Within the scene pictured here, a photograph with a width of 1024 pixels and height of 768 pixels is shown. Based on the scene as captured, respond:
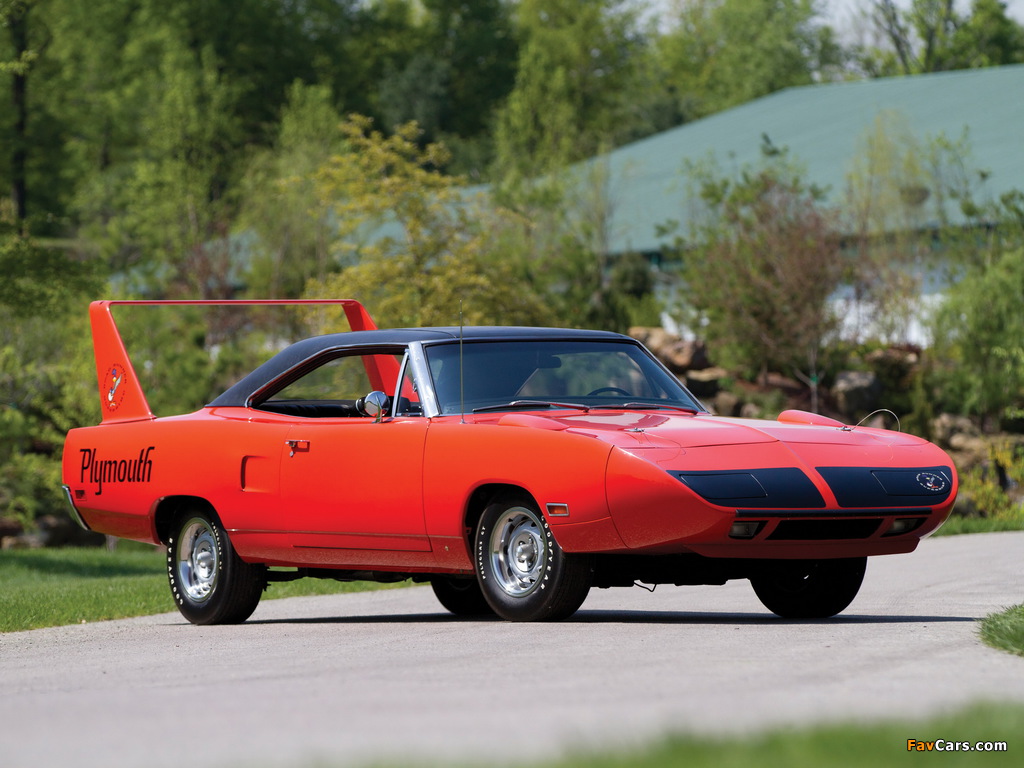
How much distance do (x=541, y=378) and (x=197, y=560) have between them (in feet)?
9.43

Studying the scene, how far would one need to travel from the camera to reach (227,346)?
134 ft

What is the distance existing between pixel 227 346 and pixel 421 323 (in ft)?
30.3

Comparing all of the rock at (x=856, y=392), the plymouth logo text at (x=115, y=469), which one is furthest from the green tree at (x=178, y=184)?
the plymouth logo text at (x=115, y=469)

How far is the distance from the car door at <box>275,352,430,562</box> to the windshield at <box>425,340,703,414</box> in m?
0.34

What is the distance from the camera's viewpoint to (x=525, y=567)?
9094mm

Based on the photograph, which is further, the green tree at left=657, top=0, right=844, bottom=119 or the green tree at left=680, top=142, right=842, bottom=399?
the green tree at left=657, top=0, right=844, bottom=119

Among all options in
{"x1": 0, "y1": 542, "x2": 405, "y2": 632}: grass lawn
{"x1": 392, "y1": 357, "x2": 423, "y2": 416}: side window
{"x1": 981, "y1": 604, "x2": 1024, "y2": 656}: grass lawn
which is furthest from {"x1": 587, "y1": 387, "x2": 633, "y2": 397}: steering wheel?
{"x1": 0, "y1": 542, "x2": 405, "y2": 632}: grass lawn

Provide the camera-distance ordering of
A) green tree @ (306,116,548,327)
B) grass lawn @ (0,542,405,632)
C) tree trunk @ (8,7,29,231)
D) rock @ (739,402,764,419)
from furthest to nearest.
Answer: tree trunk @ (8,7,29,231) → rock @ (739,402,764,419) → green tree @ (306,116,548,327) → grass lawn @ (0,542,405,632)

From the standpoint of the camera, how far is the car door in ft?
31.4

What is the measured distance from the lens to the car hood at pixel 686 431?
8641mm

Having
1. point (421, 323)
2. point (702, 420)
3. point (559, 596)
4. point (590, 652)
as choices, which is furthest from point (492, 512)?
→ point (421, 323)

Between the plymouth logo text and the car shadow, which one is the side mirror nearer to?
the car shadow

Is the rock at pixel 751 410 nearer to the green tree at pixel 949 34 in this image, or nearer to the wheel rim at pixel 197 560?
the wheel rim at pixel 197 560

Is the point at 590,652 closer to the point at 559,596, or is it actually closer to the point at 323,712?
the point at 559,596
